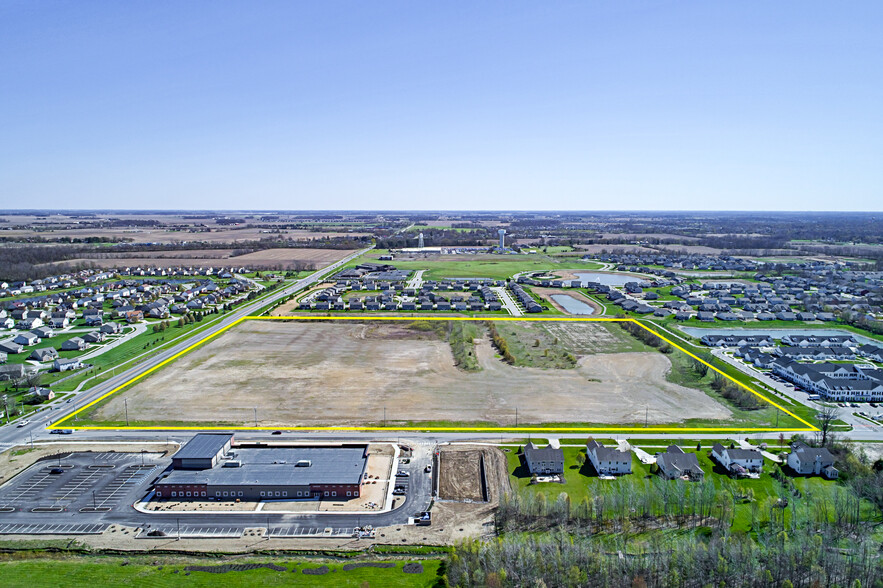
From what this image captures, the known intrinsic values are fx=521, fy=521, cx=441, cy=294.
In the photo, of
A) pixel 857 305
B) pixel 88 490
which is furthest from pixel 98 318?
pixel 857 305

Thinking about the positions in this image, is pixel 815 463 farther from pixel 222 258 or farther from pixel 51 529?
pixel 222 258

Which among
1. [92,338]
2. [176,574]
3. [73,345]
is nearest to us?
[176,574]

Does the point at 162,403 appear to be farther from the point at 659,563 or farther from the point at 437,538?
the point at 659,563

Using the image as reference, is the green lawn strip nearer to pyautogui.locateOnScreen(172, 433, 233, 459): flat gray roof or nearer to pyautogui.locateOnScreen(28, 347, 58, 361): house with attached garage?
pyautogui.locateOnScreen(172, 433, 233, 459): flat gray roof

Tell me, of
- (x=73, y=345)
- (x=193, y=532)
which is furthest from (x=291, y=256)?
(x=193, y=532)

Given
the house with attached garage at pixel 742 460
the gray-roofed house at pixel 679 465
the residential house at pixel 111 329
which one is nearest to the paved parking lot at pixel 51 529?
the gray-roofed house at pixel 679 465

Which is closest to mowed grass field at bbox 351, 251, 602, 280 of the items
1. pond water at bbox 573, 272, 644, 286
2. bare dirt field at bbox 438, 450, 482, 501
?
pond water at bbox 573, 272, 644, 286
